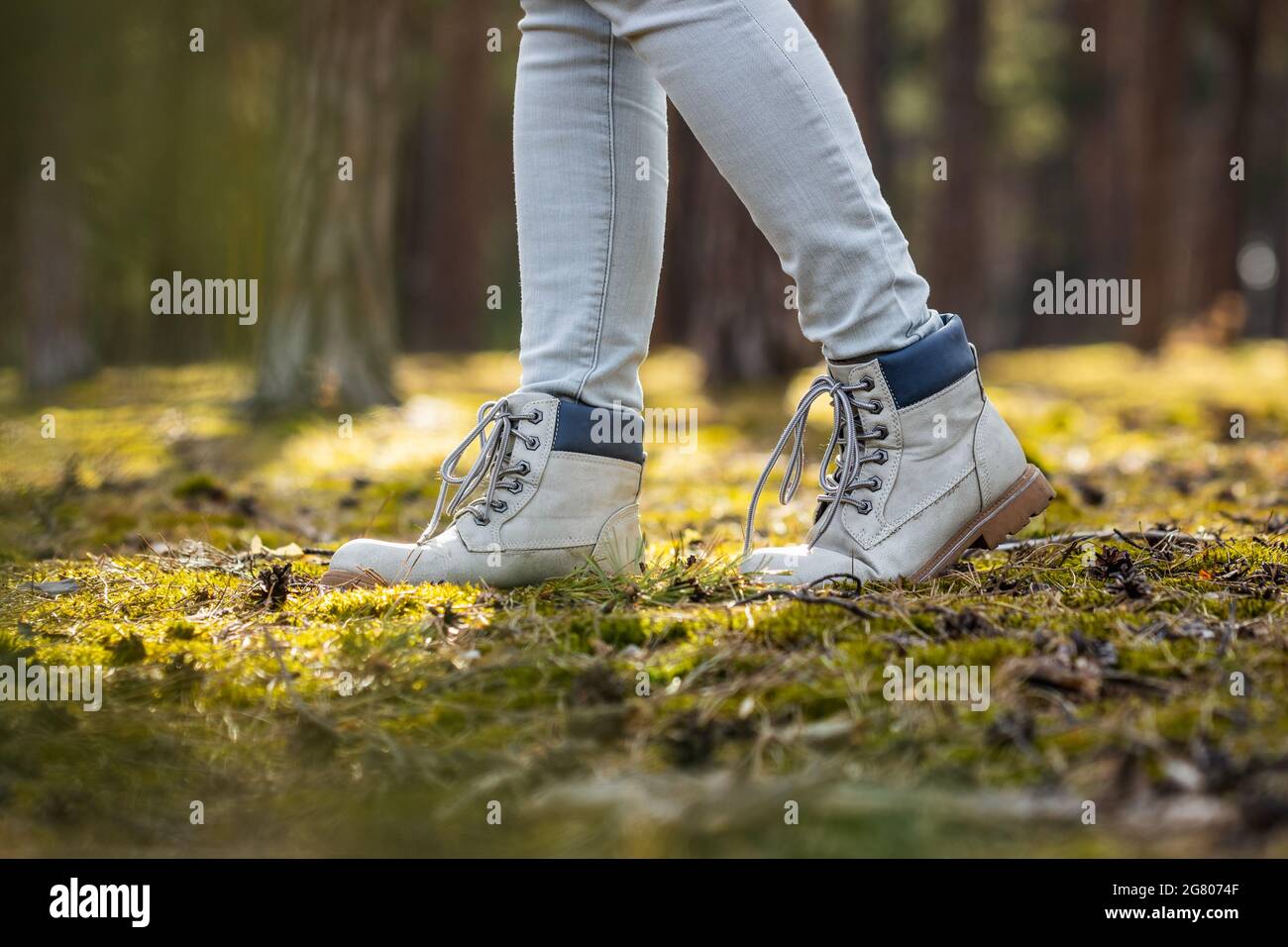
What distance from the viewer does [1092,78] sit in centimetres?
2069

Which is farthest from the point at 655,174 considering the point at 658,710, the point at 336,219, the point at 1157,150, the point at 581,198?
the point at 1157,150

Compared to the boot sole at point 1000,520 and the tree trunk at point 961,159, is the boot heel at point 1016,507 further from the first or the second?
the tree trunk at point 961,159

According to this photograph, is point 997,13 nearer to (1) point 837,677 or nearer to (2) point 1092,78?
(2) point 1092,78

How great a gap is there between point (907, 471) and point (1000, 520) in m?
0.21

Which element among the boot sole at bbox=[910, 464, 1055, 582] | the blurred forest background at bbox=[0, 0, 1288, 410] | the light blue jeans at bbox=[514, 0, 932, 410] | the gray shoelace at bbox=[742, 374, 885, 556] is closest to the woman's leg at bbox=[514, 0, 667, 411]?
the light blue jeans at bbox=[514, 0, 932, 410]

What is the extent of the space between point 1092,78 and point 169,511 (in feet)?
68.2

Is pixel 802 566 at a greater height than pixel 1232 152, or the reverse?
pixel 1232 152

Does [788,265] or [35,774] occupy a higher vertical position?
[788,265]

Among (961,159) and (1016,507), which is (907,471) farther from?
(961,159)

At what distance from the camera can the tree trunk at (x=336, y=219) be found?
5.99 metres

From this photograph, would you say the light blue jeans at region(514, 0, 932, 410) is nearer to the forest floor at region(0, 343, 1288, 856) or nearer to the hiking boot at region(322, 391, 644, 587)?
the hiking boot at region(322, 391, 644, 587)

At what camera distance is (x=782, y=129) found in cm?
180
